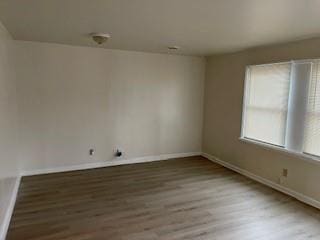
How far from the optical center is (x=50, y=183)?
12.8 feet

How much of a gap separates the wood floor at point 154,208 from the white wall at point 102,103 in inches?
22.5

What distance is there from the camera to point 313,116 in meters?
3.33

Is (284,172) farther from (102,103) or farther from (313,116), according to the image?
(102,103)


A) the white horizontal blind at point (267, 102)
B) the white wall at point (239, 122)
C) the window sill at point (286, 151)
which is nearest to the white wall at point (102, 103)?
the white wall at point (239, 122)

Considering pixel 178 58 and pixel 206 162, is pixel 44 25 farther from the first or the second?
pixel 206 162

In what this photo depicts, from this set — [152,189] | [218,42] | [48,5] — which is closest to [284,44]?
[218,42]

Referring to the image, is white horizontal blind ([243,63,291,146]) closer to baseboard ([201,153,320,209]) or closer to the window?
the window

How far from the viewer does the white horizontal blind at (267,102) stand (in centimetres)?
373

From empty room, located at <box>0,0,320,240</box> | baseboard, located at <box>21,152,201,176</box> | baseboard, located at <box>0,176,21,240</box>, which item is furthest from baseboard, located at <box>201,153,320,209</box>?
baseboard, located at <box>0,176,21,240</box>

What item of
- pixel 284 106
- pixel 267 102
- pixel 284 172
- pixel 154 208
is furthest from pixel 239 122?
pixel 154 208

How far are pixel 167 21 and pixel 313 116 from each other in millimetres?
2254

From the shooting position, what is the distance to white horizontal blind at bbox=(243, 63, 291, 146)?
3.73 meters

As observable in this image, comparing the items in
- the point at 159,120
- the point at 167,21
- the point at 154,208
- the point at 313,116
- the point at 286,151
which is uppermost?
the point at 167,21

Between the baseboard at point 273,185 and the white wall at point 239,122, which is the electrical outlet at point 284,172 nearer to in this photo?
the white wall at point 239,122
